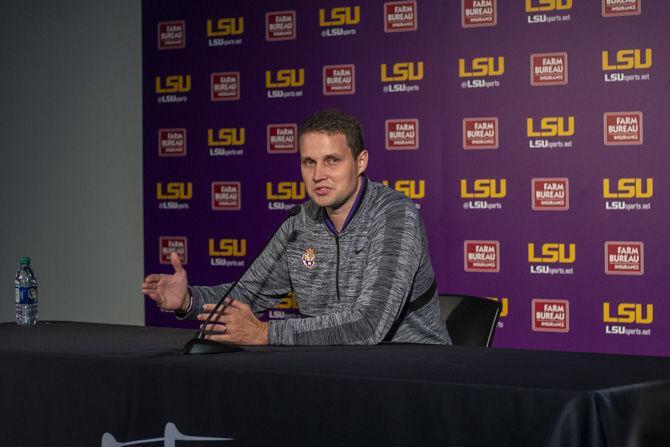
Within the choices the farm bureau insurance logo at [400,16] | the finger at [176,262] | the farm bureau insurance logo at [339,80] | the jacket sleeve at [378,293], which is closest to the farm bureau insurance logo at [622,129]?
the farm bureau insurance logo at [400,16]

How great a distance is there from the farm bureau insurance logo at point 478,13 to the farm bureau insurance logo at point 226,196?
1378mm

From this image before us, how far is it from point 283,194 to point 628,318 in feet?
5.59

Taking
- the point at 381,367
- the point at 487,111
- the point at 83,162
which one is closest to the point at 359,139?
the point at 381,367

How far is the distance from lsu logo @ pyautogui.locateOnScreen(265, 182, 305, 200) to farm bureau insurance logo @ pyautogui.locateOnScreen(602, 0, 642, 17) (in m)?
1.58

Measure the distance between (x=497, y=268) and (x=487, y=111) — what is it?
0.70m

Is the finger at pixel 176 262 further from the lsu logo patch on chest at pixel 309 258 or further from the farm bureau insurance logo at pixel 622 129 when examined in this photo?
the farm bureau insurance logo at pixel 622 129

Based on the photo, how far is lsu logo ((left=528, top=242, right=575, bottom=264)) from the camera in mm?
3871

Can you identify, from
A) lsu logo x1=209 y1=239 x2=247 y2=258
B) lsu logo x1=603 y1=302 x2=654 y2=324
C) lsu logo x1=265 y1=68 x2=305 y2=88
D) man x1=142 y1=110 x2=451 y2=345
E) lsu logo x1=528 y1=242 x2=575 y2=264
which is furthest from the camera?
lsu logo x1=209 y1=239 x2=247 y2=258

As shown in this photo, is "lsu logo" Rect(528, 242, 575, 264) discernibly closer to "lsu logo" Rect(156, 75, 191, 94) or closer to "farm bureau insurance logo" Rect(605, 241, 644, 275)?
"farm bureau insurance logo" Rect(605, 241, 644, 275)

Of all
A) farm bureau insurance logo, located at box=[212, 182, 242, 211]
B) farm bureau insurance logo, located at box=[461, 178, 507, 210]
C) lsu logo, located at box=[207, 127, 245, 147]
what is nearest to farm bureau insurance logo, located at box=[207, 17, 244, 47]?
lsu logo, located at box=[207, 127, 245, 147]

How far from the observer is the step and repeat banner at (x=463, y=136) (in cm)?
377

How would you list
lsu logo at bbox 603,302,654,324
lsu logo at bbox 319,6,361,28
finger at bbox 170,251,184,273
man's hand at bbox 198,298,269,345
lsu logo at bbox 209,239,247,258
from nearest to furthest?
1. man's hand at bbox 198,298,269,345
2. finger at bbox 170,251,184,273
3. lsu logo at bbox 603,302,654,324
4. lsu logo at bbox 319,6,361,28
5. lsu logo at bbox 209,239,247,258

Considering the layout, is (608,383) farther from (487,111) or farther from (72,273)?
(72,273)

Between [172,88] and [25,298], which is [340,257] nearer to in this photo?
[25,298]
